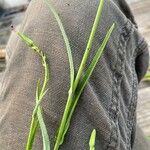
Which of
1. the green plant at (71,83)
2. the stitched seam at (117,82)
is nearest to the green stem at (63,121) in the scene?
the green plant at (71,83)

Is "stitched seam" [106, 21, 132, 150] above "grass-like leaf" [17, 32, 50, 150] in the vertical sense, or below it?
below

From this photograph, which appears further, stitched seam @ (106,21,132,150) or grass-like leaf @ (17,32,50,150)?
stitched seam @ (106,21,132,150)

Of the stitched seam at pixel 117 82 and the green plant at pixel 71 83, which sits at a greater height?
the green plant at pixel 71 83

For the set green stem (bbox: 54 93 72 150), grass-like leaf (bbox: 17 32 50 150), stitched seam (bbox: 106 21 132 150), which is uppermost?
grass-like leaf (bbox: 17 32 50 150)

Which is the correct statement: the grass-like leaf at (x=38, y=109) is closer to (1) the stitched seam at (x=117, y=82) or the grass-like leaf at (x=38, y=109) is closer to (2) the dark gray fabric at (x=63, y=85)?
(2) the dark gray fabric at (x=63, y=85)

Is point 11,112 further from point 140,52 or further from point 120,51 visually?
point 140,52

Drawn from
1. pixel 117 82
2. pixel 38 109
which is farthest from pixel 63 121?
pixel 117 82

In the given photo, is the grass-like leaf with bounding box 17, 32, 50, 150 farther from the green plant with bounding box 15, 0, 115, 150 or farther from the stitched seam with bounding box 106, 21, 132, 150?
the stitched seam with bounding box 106, 21, 132, 150

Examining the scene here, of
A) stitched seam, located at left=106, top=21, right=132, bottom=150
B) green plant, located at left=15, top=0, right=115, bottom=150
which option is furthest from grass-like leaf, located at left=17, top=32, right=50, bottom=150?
stitched seam, located at left=106, top=21, right=132, bottom=150

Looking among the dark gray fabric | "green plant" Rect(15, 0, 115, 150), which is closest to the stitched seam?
the dark gray fabric
